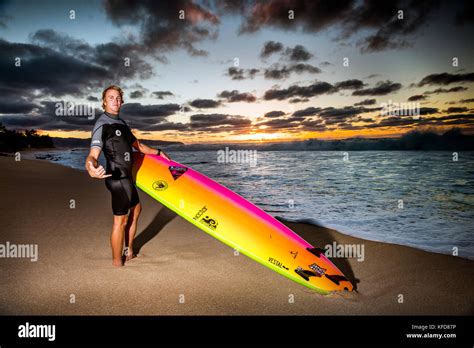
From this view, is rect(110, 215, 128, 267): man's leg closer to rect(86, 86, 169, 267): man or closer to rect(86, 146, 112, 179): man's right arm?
rect(86, 86, 169, 267): man

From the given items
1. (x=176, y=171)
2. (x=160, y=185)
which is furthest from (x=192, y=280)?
(x=176, y=171)

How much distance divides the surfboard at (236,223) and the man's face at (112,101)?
103 centimetres

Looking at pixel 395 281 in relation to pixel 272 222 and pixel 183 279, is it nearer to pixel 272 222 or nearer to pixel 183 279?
pixel 272 222

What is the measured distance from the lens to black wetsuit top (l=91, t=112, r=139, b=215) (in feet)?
11.0

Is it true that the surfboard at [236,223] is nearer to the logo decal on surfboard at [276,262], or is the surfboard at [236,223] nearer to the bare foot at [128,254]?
the logo decal on surfboard at [276,262]

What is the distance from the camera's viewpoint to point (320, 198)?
29.4ft

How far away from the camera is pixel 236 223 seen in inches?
150

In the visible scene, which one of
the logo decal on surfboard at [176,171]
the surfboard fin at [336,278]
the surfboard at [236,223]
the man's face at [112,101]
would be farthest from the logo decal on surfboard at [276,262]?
the man's face at [112,101]

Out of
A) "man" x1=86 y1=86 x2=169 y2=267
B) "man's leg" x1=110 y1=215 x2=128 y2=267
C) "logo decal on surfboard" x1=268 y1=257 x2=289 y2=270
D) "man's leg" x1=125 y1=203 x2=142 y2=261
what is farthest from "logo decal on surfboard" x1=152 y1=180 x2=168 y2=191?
"logo decal on surfboard" x1=268 y1=257 x2=289 y2=270

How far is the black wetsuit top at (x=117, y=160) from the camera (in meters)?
3.36

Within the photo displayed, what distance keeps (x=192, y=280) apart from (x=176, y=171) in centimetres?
178

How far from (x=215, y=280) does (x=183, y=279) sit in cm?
35

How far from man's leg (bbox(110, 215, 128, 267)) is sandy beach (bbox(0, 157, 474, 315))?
0.37 ft
